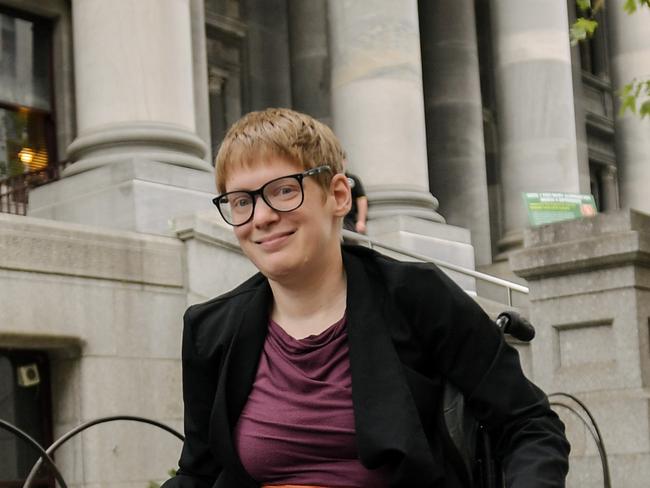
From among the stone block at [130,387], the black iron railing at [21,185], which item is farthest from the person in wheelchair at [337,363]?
the black iron railing at [21,185]

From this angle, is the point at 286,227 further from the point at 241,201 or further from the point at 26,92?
the point at 26,92

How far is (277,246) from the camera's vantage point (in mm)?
2732

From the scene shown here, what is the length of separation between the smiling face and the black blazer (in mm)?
135

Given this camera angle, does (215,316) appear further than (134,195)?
No

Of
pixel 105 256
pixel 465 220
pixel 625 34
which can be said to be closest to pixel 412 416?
pixel 105 256

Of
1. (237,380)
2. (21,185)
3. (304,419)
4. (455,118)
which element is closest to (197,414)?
(237,380)

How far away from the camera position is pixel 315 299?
9.35ft

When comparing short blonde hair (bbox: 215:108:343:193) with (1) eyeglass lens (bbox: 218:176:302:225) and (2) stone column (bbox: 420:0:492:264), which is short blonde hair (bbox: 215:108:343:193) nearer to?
(1) eyeglass lens (bbox: 218:176:302:225)

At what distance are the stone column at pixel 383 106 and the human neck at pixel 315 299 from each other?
13.7m

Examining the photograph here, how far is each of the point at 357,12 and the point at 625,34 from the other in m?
11.9

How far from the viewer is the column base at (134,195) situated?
1142 centimetres

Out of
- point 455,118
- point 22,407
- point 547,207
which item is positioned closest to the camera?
point 22,407

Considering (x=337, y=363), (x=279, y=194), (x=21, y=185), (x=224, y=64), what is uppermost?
(x=224, y=64)

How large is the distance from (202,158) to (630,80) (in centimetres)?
1623
